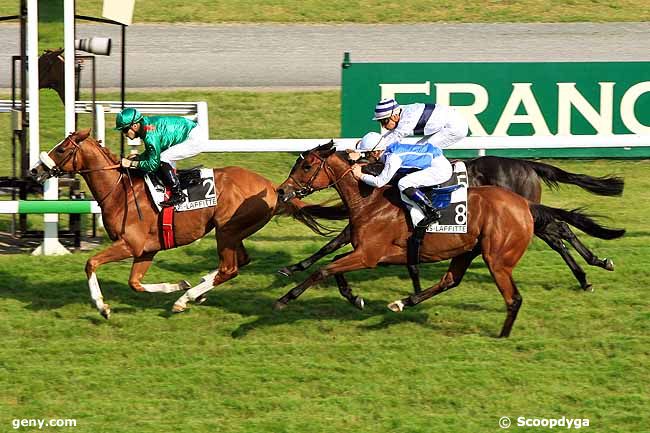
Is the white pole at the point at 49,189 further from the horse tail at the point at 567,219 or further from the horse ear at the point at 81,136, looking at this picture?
the horse tail at the point at 567,219

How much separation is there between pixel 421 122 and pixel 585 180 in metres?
1.81

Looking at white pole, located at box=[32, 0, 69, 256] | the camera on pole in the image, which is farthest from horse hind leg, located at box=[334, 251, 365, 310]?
the camera on pole

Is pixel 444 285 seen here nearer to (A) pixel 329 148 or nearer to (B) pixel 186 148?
(A) pixel 329 148

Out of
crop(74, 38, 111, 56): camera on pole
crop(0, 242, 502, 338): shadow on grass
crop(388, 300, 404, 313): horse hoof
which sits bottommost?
crop(0, 242, 502, 338): shadow on grass

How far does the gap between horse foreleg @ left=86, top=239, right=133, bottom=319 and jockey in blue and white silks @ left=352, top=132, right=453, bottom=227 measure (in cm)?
193

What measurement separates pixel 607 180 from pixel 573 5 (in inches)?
527

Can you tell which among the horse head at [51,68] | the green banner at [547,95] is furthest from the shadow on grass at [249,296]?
the green banner at [547,95]

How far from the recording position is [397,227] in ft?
Answer: 28.9

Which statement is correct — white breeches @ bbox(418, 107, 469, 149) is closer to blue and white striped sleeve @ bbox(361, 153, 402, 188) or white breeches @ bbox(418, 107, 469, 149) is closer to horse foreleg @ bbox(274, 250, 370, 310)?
blue and white striped sleeve @ bbox(361, 153, 402, 188)

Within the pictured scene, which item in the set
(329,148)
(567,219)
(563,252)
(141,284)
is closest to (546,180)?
(563,252)

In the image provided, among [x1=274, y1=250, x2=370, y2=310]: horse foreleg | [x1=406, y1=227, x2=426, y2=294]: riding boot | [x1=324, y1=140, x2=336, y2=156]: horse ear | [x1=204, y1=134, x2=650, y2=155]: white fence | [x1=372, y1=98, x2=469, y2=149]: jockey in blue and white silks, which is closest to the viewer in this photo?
[x1=274, y1=250, x2=370, y2=310]: horse foreleg

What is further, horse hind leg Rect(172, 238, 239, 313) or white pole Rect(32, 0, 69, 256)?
white pole Rect(32, 0, 69, 256)

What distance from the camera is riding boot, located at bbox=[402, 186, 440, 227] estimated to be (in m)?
8.70

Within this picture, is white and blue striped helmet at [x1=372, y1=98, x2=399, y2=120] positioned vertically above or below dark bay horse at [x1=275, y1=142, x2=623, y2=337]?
above
